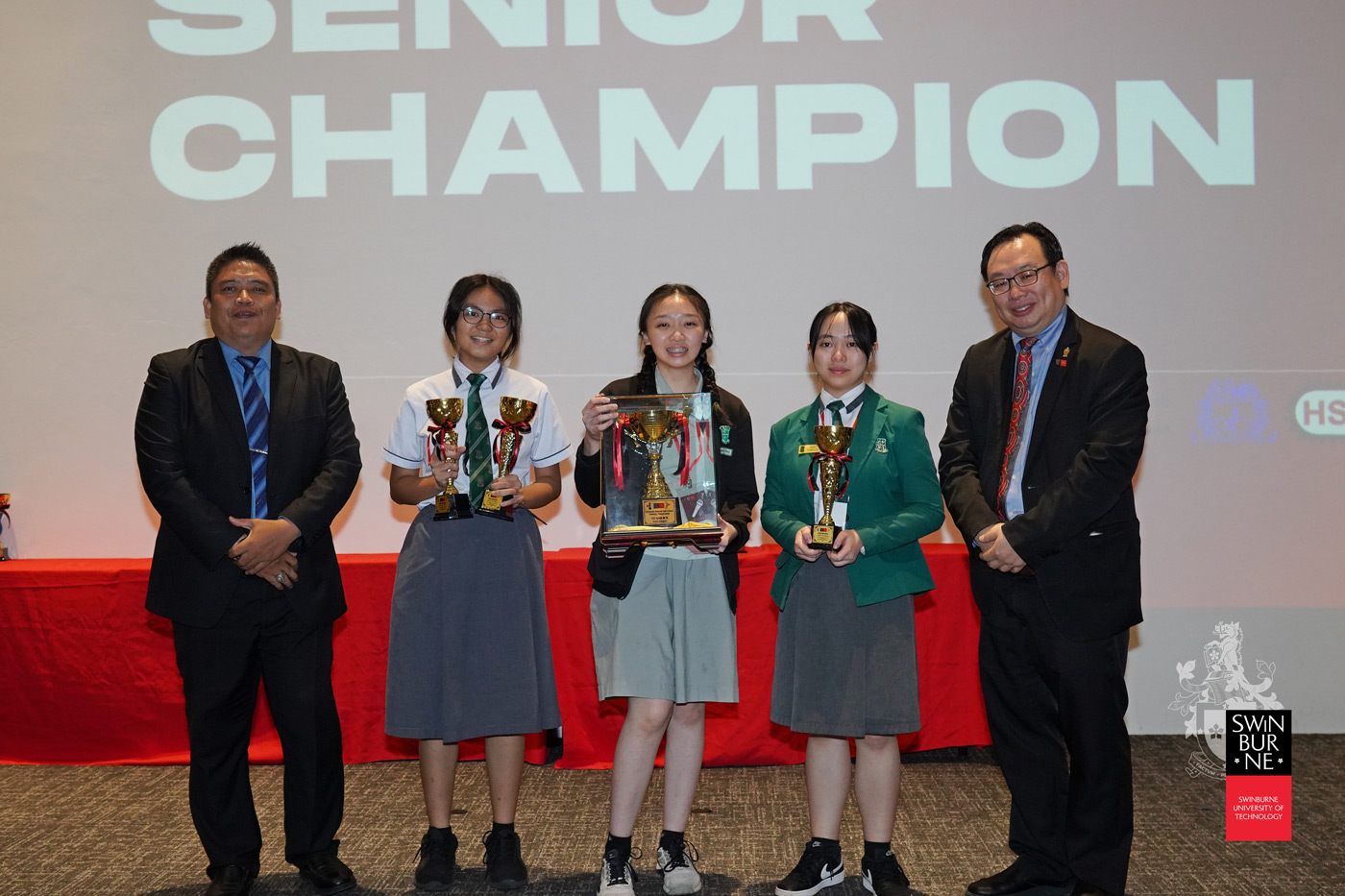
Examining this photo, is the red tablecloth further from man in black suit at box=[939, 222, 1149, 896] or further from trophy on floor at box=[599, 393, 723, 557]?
trophy on floor at box=[599, 393, 723, 557]

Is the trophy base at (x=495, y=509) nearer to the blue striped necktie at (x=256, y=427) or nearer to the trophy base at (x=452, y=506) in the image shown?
the trophy base at (x=452, y=506)

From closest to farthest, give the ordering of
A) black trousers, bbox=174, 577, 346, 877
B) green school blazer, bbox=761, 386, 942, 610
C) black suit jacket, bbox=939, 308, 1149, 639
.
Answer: black suit jacket, bbox=939, 308, 1149, 639 < green school blazer, bbox=761, 386, 942, 610 < black trousers, bbox=174, 577, 346, 877

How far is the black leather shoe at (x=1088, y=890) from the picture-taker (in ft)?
8.59

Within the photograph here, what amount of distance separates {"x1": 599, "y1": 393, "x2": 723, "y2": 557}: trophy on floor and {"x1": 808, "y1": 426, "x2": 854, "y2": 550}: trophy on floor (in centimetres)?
26

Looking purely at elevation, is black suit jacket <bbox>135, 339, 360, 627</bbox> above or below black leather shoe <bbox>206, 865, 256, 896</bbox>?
above

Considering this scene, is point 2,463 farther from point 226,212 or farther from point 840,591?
point 840,591

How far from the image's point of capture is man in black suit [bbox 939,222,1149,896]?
2.60 metres

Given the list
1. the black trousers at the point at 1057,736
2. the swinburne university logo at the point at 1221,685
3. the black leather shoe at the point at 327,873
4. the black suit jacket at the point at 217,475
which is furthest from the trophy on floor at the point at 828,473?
the swinburne university logo at the point at 1221,685

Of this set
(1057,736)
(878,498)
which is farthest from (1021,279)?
(1057,736)

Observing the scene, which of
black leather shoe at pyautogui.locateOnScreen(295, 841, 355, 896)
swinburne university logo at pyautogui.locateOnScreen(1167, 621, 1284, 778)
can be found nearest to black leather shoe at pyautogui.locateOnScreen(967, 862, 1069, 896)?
black leather shoe at pyautogui.locateOnScreen(295, 841, 355, 896)

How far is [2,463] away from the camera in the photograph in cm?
459

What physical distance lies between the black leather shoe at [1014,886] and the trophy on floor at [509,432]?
5.34 ft

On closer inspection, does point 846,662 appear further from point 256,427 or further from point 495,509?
point 256,427

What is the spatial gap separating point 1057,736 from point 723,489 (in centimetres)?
112
